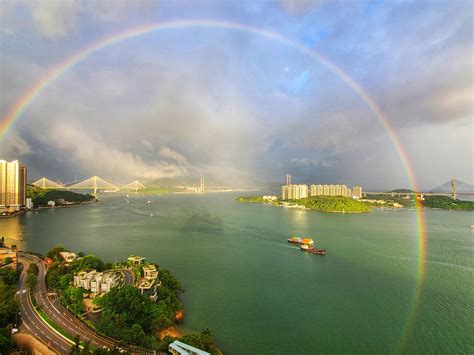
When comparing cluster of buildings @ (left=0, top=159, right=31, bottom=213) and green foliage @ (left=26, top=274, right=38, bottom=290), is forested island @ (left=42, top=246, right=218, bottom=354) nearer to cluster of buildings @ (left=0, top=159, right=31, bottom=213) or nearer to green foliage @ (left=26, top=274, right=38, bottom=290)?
green foliage @ (left=26, top=274, right=38, bottom=290)

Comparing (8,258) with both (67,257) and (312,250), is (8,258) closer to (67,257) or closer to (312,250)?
(67,257)

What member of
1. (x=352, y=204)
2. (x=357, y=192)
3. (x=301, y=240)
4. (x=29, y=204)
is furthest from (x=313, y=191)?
(x=29, y=204)

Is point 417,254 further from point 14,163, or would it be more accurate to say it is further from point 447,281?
point 14,163

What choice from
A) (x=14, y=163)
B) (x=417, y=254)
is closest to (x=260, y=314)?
(x=417, y=254)

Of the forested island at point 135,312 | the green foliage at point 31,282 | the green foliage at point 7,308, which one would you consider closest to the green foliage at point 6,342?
the green foliage at point 7,308

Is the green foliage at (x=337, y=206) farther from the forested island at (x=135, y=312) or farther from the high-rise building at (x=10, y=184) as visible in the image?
the high-rise building at (x=10, y=184)

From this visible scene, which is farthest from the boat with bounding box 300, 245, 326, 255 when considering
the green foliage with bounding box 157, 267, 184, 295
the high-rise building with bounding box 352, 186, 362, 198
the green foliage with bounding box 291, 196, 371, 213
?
the high-rise building with bounding box 352, 186, 362, 198
